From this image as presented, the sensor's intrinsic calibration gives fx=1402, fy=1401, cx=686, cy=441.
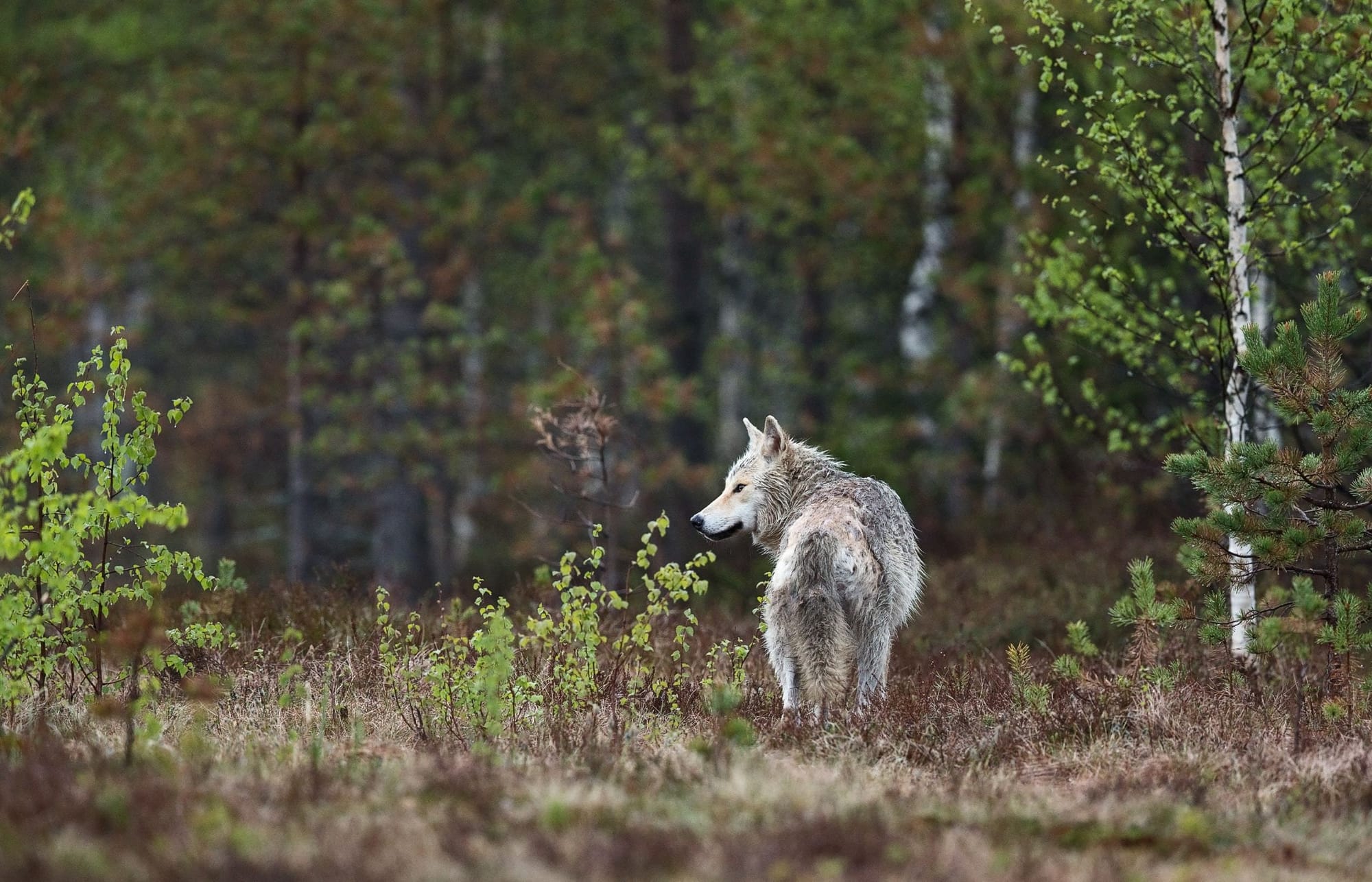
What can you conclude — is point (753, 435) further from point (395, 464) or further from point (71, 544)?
point (395, 464)

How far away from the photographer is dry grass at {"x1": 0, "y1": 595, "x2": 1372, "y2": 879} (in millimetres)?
4578

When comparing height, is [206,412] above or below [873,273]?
below

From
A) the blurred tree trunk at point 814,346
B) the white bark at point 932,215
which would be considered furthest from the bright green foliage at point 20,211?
the blurred tree trunk at point 814,346

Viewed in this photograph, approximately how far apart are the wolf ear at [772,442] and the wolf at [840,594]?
251 mm

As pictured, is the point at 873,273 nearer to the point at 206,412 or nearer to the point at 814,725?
the point at 206,412

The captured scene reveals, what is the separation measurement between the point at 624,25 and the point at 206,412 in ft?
31.6

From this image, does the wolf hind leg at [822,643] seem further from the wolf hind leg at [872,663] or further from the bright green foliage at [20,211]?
the bright green foliage at [20,211]

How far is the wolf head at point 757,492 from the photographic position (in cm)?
888

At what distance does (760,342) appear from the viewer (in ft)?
105

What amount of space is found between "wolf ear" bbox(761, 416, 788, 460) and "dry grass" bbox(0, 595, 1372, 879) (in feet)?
5.85

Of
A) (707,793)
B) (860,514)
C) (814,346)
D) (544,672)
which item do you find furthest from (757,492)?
(814,346)

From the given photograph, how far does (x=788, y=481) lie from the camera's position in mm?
8945

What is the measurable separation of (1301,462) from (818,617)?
2.58m

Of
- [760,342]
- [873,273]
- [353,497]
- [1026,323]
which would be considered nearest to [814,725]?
[1026,323]
